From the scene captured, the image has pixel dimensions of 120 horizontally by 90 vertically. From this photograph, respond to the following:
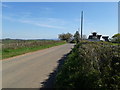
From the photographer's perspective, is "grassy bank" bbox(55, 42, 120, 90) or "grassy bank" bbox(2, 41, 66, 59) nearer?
"grassy bank" bbox(55, 42, 120, 90)

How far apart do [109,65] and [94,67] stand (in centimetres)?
46

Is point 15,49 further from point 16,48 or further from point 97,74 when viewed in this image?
point 97,74

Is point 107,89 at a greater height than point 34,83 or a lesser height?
greater

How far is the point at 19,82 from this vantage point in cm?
719

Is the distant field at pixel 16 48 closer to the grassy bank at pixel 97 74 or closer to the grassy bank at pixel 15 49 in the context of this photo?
the grassy bank at pixel 15 49

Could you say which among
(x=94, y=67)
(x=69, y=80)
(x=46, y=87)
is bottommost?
(x=46, y=87)

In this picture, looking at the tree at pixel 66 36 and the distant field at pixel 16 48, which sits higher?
the tree at pixel 66 36

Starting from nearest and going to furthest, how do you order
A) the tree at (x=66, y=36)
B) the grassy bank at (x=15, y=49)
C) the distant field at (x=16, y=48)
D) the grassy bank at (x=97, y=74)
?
1. the grassy bank at (x=97, y=74)
2. the grassy bank at (x=15, y=49)
3. the distant field at (x=16, y=48)
4. the tree at (x=66, y=36)

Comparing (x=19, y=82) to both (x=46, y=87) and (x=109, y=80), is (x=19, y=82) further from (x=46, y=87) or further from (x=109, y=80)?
(x=109, y=80)

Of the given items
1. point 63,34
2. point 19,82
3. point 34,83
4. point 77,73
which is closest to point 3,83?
point 19,82

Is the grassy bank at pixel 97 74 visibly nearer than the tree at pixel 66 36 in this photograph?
Yes

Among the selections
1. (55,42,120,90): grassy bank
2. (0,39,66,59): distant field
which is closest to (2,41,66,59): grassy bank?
(0,39,66,59): distant field

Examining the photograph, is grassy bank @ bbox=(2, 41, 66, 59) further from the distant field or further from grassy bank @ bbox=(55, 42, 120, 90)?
grassy bank @ bbox=(55, 42, 120, 90)

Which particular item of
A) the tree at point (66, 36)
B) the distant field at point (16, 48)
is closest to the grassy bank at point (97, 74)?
the distant field at point (16, 48)
